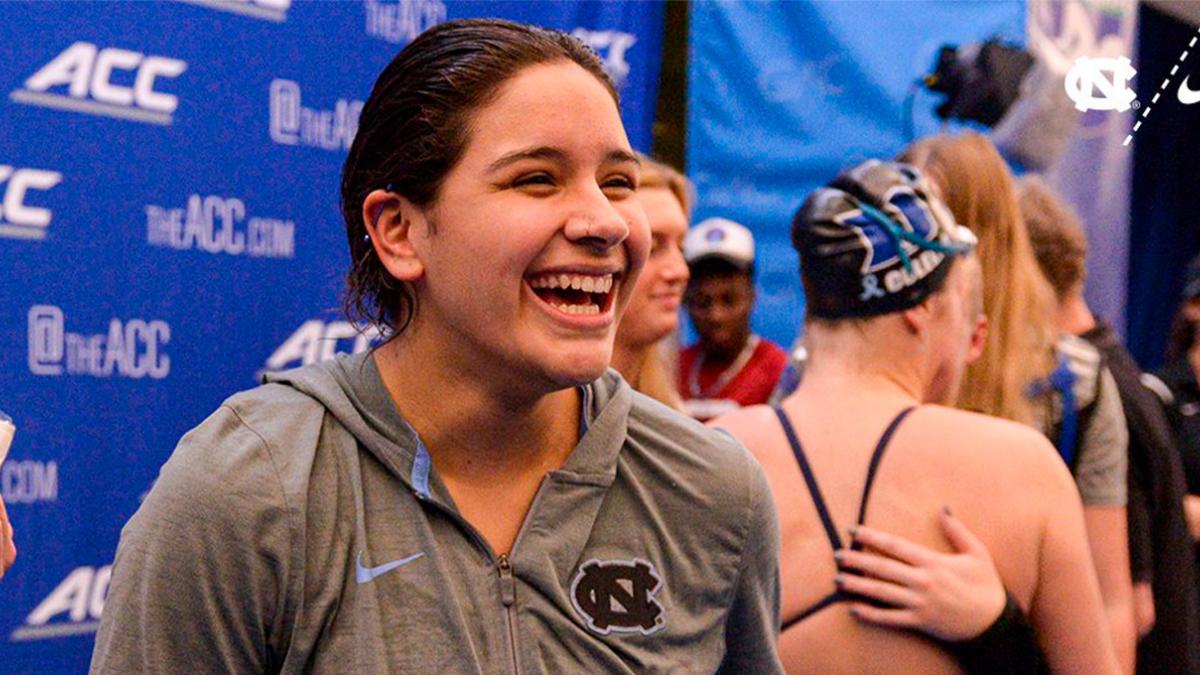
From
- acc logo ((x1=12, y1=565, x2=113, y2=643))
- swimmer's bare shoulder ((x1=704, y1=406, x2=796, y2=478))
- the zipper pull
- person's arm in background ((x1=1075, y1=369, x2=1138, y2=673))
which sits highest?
swimmer's bare shoulder ((x1=704, y1=406, x2=796, y2=478))

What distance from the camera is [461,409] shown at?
1.68 meters

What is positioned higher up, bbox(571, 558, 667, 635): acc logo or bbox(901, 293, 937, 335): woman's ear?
bbox(901, 293, 937, 335): woman's ear

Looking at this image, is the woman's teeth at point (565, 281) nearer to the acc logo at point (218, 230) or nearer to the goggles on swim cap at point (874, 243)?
the goggles on swim cap at point (874, 243)

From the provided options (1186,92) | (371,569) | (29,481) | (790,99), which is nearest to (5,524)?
(371,569)

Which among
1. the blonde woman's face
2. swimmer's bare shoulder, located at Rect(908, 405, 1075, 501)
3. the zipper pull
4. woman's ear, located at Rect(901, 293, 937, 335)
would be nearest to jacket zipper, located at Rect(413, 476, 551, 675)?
the zipper pull

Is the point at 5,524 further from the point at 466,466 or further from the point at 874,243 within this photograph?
the point at 874,243

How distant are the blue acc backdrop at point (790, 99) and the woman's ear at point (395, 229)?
3.41 meters

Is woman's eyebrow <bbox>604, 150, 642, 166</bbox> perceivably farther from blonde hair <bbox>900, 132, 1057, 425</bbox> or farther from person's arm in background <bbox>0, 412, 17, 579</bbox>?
blonde hair <bbox>900, 132, 1057, 425</bbox>

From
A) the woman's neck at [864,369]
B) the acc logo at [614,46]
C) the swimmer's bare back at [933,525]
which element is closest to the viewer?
the swimmer's bare back at [933,525]

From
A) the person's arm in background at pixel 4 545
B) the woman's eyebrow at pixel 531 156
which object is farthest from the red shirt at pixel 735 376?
the person's arm in background at pixel 4 545

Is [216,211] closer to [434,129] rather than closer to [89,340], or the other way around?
[89,340]

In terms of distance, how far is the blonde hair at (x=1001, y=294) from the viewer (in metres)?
3.09

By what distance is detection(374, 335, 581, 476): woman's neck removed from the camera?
1.67 meters

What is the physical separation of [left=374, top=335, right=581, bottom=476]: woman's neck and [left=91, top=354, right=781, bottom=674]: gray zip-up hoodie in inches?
1.6
